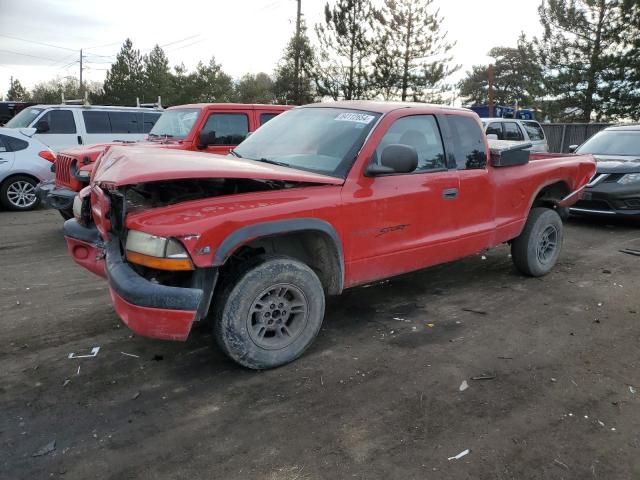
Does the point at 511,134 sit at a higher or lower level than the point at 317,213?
higher

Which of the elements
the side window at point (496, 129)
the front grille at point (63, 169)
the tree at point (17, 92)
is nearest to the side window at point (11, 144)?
the front grille at point (63, 169)

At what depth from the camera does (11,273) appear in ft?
18.5

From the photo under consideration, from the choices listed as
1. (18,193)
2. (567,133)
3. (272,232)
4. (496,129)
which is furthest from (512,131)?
(272,232)

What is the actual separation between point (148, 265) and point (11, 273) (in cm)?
353

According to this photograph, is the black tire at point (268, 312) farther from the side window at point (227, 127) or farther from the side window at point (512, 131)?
the side window at point (512, 131)

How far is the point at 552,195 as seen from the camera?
584 centimetres

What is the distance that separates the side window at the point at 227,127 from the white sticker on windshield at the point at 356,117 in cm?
431

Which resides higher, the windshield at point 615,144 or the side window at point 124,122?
the side window at point 124,122

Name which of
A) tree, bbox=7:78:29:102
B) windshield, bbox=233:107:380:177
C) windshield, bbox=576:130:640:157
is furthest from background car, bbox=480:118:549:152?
tree, bbox=7:78:29:102

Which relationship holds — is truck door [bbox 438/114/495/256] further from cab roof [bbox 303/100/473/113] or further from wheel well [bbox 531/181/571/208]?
wheel well [bbox 531/181/571/208]

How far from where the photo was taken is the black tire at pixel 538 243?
5.49m

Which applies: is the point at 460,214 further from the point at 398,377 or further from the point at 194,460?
the point at 194,460

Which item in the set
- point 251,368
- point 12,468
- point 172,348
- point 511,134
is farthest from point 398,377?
point 511,134

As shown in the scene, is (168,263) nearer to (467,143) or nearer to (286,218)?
(286,218)
